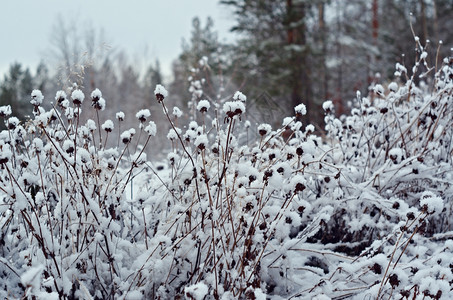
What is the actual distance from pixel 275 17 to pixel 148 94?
23.2 m

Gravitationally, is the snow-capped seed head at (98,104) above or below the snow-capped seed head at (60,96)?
below

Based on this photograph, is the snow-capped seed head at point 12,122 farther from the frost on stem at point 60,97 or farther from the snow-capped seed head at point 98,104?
the snow-capped seed head at point 98,104

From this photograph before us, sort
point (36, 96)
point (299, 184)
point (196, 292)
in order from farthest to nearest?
point (36, 96) < point (299, 184) < point (196, 292)

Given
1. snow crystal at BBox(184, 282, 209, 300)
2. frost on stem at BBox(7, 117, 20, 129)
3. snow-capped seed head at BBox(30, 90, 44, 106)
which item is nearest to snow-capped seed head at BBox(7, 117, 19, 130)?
frost on stem at BBox(7, 117, 20, 129)

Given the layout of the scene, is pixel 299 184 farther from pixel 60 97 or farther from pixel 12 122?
pixel 12 122

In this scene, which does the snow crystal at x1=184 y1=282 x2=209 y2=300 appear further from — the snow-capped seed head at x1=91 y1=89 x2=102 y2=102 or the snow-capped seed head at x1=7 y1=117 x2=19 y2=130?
the snow-capped seed head at x1=7 y1=117 x2=19 y2=130

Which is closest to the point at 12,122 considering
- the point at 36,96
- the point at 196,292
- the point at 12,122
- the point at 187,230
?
the point at 12,122

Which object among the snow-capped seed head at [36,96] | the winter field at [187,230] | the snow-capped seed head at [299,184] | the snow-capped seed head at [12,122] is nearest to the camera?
the snow-capped seed head at [299,184]

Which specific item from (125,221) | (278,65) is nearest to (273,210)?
(125,221)

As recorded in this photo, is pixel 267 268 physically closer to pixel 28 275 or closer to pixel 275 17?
pixel 28 275

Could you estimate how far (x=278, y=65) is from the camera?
13.7 m

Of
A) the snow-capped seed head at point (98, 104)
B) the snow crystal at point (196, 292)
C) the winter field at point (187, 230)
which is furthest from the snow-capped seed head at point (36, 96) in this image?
the snow crystal at point (196, 292)

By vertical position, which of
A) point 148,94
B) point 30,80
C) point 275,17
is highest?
point 275,17

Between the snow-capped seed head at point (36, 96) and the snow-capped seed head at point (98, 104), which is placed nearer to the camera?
the snow-capped seed head at point (98, 104)
